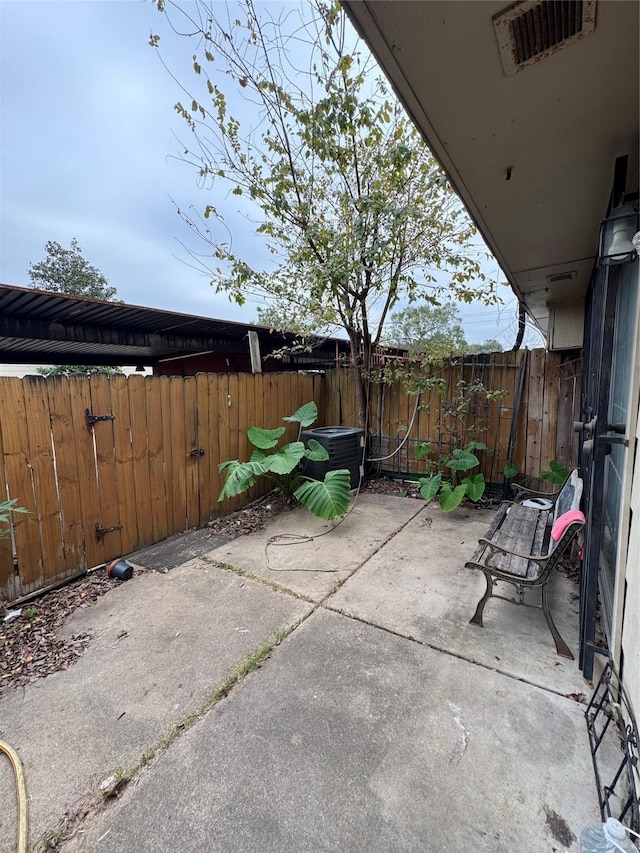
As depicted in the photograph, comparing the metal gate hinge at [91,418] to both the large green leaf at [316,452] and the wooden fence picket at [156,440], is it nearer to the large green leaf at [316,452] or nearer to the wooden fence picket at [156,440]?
the wooden fence picket at [156,440]

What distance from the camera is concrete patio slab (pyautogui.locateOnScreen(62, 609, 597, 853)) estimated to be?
1.08m

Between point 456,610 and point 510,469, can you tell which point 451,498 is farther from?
point 456,610

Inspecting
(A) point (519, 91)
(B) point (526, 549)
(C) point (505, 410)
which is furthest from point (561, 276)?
(B) point (526, 549)

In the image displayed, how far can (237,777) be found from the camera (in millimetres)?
1249

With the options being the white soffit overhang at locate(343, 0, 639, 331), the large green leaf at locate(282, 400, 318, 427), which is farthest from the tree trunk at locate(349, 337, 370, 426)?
the white soffit overhang at locate(343, 0, 639, 331)

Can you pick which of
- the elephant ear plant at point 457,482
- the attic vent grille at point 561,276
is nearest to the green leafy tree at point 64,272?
the elephant ear plant at point 457,482

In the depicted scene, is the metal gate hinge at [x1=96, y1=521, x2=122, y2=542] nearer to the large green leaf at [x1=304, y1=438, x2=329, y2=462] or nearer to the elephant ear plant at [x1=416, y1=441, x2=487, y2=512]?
the large green leaf at [x1=304, y1=438, x2=329, y2=462]

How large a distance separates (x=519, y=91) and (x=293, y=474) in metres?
3.68

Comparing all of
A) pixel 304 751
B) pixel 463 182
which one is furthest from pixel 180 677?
pixel 463 182

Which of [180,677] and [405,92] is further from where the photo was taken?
[180,677]

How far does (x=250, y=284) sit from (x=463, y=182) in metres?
3.00

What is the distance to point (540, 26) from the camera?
1003 mm

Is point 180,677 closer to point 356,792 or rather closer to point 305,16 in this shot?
point 356,792

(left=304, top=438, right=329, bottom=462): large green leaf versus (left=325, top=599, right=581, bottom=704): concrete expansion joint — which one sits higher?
(left=304, top=438, right=329, bottom=462): large green leaf
